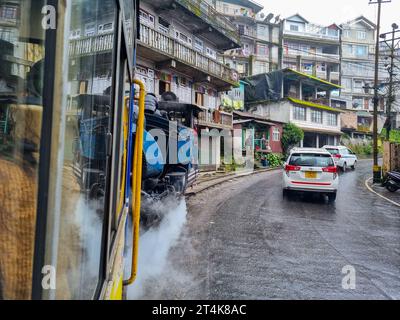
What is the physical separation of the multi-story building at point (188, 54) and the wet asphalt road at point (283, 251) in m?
8.46

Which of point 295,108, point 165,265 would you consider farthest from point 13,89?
point 295,108

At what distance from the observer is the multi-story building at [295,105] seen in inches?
1201

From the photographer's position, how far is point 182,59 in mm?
16375

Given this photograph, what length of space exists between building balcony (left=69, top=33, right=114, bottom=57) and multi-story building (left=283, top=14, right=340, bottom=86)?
1749 inches

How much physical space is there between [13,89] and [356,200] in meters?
12.3

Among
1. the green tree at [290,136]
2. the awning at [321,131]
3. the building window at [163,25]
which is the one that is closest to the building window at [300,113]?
the awning at [321,131]

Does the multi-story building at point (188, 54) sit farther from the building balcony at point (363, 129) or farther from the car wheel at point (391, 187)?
the building balcony at point (363, 129)

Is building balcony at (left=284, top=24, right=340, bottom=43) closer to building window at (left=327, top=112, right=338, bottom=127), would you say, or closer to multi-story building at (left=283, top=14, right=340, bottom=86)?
multi-story building at (left=283, top=14, right=340, bottom=86)

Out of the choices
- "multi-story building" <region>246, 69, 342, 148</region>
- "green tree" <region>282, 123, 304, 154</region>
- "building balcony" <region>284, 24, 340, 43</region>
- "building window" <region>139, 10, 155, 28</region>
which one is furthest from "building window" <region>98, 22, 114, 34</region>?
"building balcony" <region>284, 24, 340, 43</region>

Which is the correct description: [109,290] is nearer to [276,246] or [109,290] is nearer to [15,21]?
[15,21]

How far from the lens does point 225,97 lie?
26234 millimetres

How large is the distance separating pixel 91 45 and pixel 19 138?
1.72ft

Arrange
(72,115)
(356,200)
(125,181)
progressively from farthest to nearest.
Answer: (356,200) < (125,181) < (72,115)

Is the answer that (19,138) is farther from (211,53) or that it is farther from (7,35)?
(211,53)
